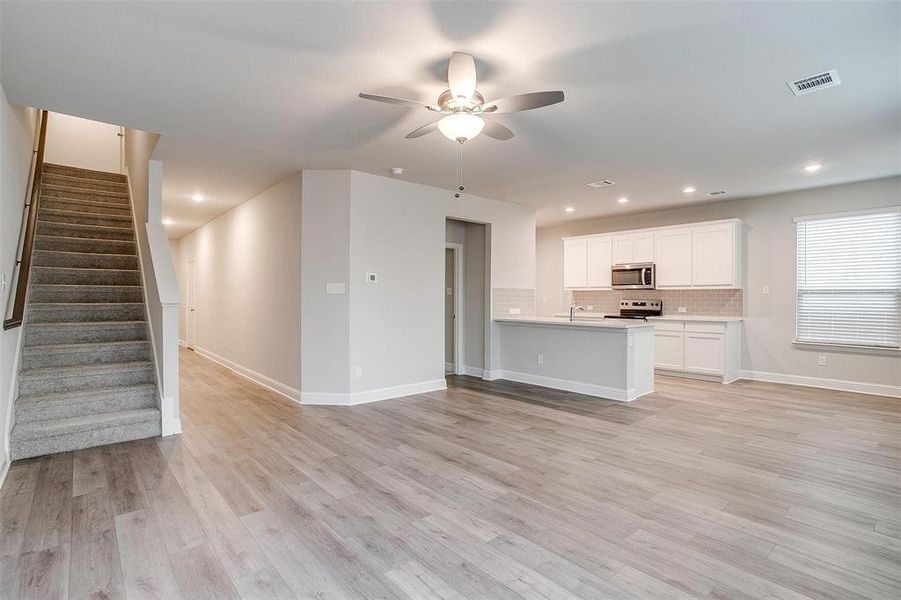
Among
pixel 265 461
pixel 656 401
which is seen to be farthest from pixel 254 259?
pixel 656 401

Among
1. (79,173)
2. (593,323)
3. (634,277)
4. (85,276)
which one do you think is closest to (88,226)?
(85,276)

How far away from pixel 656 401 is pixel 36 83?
20.7 feet

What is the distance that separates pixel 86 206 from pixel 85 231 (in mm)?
608

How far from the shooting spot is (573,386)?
589 centimetres

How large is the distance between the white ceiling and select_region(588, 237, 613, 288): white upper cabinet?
303 centimetres

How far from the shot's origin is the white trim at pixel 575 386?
211 inches

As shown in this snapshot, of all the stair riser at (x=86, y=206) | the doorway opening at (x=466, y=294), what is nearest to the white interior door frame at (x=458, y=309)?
the doorway opening at (x=466, y=294)

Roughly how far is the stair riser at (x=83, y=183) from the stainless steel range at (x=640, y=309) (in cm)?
805

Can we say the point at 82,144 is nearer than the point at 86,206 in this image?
No

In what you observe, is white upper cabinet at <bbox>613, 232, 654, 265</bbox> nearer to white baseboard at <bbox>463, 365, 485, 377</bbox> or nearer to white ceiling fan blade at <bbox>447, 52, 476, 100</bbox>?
white baseboard at <bbox>463, 365, 485, 377</bbox>

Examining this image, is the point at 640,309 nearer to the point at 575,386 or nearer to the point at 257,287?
the point at 575,386

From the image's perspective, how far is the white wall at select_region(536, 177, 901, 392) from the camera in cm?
575

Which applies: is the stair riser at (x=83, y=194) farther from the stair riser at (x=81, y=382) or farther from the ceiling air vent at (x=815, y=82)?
the ceiling air vent at (x=815, y=82)

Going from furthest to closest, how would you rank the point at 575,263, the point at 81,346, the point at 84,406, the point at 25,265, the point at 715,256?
the point at 575,263 < the point at 715,256 < the point at 81,346 < the point at 84,406 < the point at 25,265
